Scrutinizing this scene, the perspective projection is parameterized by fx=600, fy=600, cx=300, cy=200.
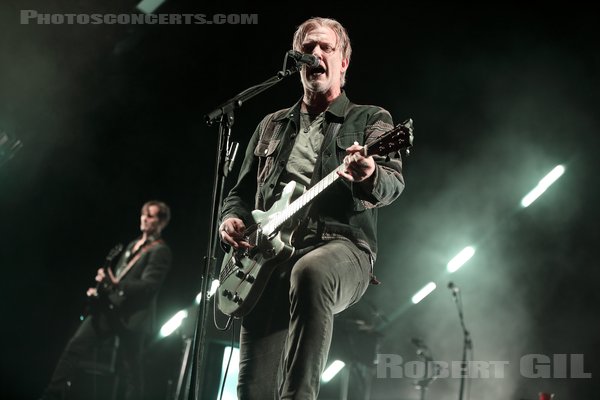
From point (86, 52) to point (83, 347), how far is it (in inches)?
108

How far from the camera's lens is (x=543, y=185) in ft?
20.6

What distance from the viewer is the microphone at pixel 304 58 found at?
8.32ft

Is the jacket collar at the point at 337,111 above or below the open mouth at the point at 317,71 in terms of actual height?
below

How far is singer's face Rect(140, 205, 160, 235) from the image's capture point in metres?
5.98

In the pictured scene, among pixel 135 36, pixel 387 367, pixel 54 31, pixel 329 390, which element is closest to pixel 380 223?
pixel 387 367

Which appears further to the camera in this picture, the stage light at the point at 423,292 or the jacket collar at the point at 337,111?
the stage light at the point at 423,292

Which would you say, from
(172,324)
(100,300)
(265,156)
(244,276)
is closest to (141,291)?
(100,300)

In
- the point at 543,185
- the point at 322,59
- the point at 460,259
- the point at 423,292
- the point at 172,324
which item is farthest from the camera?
the point at 423,292

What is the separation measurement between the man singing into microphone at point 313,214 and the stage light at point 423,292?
446cm

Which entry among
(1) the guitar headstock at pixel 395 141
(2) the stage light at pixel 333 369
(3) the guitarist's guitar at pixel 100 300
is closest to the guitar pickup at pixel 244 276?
(1) the guitar headstock at pixel 395 141

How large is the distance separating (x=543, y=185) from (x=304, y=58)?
4.51 meters

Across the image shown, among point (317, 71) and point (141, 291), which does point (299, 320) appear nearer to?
point (317, 71)

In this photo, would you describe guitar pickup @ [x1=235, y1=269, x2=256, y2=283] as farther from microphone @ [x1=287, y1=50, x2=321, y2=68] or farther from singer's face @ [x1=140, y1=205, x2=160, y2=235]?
singer's face @ [x1=140, y1=205, x2=160, y2=235]

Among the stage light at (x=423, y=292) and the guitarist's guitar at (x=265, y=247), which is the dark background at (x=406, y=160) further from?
the guitarist's guitar at (x=265, y=247)
